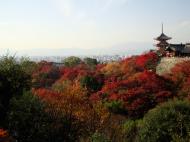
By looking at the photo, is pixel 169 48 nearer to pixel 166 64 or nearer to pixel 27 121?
pixel 166 64

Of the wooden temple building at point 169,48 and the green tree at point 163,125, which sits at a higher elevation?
the wooden temple building at point 169,48

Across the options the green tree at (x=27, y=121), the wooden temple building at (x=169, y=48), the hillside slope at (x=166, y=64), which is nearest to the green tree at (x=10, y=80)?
the green tree at (x=27, y=121)

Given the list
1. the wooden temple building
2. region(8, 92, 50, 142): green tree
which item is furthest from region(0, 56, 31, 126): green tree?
the wooden temple building

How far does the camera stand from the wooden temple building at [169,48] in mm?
73062

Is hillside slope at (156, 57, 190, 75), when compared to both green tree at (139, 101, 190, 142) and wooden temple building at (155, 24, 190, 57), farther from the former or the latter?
green tree at (139, 101, 190, 142)

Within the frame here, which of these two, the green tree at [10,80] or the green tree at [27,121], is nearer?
the green tree at [27,121]

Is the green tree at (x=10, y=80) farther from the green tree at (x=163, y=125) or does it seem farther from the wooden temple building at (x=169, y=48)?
the wooden temple building at (x=169, y=48)

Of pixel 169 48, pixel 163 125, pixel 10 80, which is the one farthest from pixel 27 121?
pixel 169 48

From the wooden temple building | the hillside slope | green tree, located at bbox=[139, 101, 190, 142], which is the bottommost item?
green tree, located at bbox=[139, 101, 190, 142]

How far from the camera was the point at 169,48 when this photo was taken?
7612 cm

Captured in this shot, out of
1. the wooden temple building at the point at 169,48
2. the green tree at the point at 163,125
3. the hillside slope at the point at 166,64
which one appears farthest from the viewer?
the wooden temple building at the point at 169,48

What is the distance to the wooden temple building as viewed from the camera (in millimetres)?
73062

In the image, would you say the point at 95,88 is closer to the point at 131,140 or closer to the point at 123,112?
the point at 123,112

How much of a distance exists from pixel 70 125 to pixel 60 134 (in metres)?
3.38
